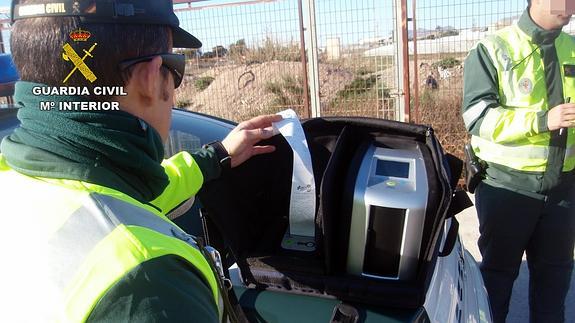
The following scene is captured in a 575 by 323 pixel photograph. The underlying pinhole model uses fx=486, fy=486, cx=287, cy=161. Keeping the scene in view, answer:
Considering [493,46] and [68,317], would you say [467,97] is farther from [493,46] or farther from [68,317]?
[68,317]

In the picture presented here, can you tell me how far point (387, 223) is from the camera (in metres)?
1.45

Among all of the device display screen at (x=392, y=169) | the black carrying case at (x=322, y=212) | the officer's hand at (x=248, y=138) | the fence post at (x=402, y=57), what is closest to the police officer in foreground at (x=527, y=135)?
the black carrying case at (x=322, y=212)

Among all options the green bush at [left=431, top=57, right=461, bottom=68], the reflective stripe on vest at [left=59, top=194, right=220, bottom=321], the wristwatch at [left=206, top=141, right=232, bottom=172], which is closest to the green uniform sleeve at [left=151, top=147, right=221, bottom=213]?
the wristwatch at [left=206, top=141, right=232, bottom=172]

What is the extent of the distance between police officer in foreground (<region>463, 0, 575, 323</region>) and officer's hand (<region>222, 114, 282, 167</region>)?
3.47 ft

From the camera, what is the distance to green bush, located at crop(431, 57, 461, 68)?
516 centimetres

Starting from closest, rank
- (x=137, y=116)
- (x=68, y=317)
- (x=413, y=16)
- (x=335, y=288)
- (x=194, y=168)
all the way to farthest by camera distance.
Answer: (x=68, y=317)
(x=137, y=116)
(x=335, y=288)
(x=194, y=168)
(x=413, y=16)

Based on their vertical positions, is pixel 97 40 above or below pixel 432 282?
above

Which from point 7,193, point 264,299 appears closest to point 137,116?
point 7,193

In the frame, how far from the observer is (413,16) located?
4.71m

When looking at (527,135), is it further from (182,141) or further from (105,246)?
(105,246)

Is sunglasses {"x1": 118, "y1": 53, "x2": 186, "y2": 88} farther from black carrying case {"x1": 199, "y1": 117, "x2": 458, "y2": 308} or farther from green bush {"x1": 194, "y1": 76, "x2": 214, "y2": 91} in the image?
green bush {"x1": 194, "y1": 76, "x2": 214, "y2": 91}

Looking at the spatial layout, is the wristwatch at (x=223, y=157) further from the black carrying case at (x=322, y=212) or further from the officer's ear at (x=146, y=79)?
the officer's ear at (x=146, y=79)

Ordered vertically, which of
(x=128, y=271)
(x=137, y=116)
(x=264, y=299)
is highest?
(x=137, y=116)

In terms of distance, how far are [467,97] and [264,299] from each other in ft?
4.62
